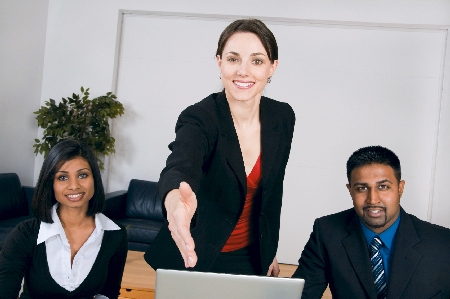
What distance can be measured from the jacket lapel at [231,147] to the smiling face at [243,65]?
0.25 ft

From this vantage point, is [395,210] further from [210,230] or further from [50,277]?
[50,277]

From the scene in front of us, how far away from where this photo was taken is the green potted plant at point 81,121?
15.7 ft

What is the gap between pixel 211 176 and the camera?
4.88 feet

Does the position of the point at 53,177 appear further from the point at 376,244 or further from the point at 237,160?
the point at 376,244

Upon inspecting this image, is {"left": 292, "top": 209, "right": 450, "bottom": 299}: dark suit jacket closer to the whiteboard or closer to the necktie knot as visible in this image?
the necktie knot

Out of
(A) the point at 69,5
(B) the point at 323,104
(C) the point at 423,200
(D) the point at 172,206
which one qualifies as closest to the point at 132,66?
(A) the point at 69,5

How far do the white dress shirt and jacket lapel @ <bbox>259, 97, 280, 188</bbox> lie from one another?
78 cm

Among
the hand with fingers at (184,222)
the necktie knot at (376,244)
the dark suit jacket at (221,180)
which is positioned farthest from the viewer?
the necktie knot at (376,244)

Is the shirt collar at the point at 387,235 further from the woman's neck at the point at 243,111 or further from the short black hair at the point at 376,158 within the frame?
the woman's neck at the point at 243,111

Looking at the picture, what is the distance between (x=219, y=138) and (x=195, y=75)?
12.8 ft

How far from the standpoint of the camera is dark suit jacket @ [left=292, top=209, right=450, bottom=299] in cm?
161

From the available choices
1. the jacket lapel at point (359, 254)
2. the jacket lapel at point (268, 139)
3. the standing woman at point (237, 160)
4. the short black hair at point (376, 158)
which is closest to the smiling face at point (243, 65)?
the standing woman at point (237, 160)

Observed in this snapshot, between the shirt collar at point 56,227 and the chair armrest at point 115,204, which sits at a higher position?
the shirt collar at point 56,227

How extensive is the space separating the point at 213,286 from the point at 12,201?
13.7ft
